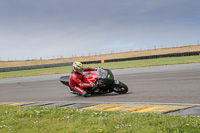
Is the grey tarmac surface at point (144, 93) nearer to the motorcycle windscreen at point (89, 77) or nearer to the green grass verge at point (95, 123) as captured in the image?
the motorcycle windscreen at point (89, 77)

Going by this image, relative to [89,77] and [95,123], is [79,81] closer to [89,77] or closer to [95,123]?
[89,77]

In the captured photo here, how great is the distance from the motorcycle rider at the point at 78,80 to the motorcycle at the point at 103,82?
0.18 m

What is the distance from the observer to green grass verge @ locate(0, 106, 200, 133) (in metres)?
4.35

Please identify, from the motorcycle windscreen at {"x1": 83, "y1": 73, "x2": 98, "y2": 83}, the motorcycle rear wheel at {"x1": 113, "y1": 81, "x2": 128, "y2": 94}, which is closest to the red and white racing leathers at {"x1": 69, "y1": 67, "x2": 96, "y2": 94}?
the motorcycle windscreen at {"x1": 83, "y1": 73, "x2": 98, "y2": 83}

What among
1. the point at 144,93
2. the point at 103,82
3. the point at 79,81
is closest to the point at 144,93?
the point at 144,93

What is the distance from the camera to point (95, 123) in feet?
16.7

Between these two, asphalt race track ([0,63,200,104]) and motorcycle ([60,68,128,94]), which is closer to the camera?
asphalt race track ([0,63,200,104])

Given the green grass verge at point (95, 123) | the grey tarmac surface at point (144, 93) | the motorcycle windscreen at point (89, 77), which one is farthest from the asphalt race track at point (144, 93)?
the green grass verge at point (95, 123)

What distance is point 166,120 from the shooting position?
480cm

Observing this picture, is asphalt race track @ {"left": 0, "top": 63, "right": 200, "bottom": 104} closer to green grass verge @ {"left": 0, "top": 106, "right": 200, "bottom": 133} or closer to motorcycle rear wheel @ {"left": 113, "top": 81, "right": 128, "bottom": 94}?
motorcycle rear wheel @ {"left": 113, "top": 81, "right": 128, "bottom": 94}

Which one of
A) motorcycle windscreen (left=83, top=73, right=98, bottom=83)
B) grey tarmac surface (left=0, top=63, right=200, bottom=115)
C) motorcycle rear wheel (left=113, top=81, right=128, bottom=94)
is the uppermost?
motorcycle windscreen (left=83, top=73, right=98, bottom=83)

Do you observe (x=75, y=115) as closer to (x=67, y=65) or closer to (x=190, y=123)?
(x=190, y=123)

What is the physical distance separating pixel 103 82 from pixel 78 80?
130 cm

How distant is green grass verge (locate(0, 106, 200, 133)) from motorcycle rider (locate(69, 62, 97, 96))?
3641 millimetres
